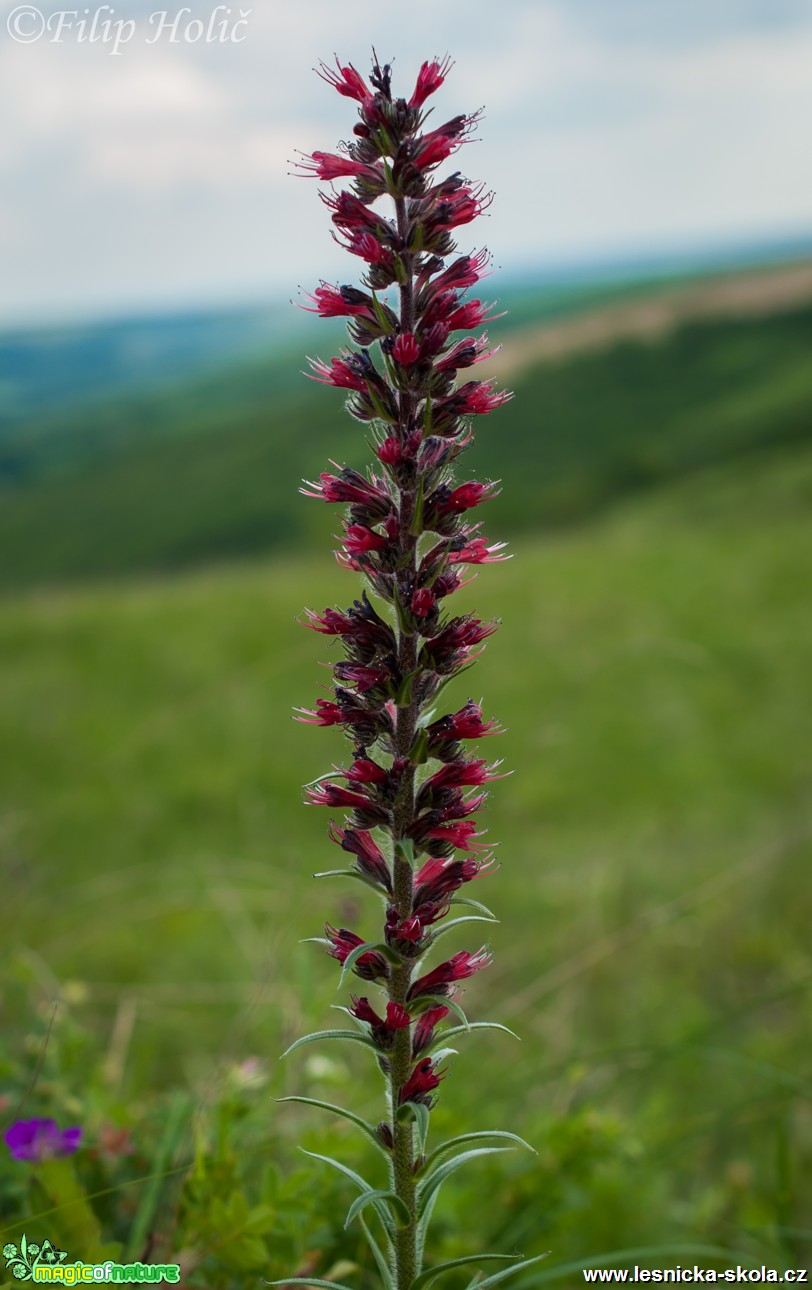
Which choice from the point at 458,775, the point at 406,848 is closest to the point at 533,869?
the point at 458,775

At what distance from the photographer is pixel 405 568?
2650 millimetres

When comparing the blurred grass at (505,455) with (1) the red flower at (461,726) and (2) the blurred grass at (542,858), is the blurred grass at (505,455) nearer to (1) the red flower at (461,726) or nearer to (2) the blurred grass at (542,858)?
(2) the blurred grass at (542,858)

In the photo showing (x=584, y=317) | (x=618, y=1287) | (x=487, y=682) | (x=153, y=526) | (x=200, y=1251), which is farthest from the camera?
(x=153, y=526)

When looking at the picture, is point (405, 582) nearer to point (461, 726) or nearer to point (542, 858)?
point (461, 726)

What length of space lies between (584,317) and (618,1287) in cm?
4321

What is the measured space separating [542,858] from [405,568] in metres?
8.43

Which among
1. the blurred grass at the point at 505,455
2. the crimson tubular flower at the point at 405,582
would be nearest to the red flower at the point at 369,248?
the crimson tubular flower at the point at 405,582

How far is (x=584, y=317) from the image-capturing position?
43594mm

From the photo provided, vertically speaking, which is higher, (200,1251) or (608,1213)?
(200,1251)

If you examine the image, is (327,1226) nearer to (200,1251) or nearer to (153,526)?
(200,1251)

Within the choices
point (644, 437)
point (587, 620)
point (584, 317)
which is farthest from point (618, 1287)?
point (584, 317)

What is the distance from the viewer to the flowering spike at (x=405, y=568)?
8.70 ft

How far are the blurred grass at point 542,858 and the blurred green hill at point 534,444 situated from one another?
11298mm

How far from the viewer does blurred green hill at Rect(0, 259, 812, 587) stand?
31.5 meters
